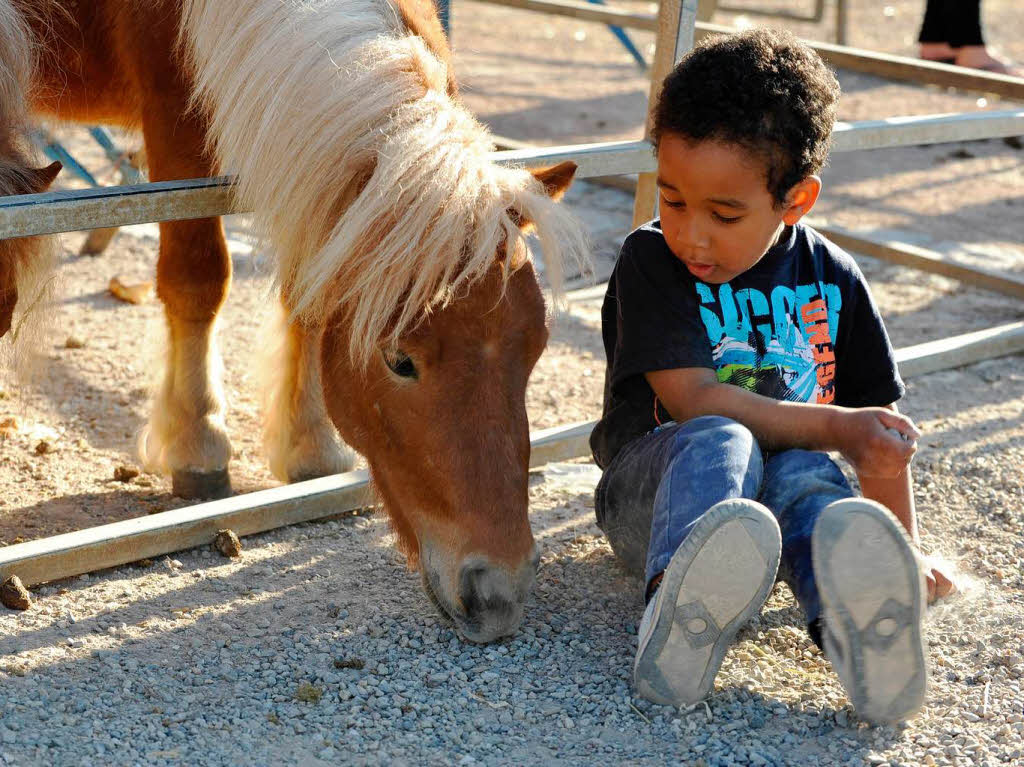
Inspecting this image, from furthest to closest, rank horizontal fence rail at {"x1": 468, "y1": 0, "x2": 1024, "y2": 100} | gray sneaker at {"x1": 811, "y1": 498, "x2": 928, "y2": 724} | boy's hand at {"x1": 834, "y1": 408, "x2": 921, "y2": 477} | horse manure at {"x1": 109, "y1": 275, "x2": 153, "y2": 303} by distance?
horse manure at {"x1": 109, "y1": 275, "x2": 153, "y2": 303}, horizontal fence rail at {"x1": 468, "y1": 0, "x2": 1024, "y2": 100}, boy's hand at {"x1": 834, "y1": 408, "x2": 921, "y2": 477}, gray sneaker at {"x1": 811, "y1": 498, "x2": 928, "y2": 724}

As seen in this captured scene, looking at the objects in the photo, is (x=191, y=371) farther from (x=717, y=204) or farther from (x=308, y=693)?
(x=717, y=204)

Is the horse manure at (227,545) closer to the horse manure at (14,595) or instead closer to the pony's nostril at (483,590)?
the horse manure at (14,595)

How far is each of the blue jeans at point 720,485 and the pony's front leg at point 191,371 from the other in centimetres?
125

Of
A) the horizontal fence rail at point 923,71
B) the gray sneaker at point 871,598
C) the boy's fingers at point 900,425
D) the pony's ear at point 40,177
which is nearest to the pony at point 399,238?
the pony's ear at point 40,177

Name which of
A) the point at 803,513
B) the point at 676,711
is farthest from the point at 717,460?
the point at 676,711

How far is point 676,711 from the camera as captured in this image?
2.07 m

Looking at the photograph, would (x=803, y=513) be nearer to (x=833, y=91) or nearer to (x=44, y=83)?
(x=833, y=91)

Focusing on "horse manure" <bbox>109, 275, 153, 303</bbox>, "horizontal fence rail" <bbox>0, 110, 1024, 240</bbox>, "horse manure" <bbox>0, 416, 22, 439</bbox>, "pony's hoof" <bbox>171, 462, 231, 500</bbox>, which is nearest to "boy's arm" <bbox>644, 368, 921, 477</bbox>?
"horizontal fence rail" <bbox>0, 110, 1024, 240</bbox>

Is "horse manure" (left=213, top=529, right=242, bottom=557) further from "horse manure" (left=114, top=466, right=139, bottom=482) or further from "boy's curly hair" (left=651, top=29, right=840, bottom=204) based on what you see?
"boy's curly hair" (left=651, top=29, right=840, bottom=204)

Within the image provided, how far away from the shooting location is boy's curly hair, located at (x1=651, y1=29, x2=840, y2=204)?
7.16ft

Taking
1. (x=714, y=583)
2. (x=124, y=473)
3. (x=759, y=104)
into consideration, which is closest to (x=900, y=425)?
(x=714, y=583)

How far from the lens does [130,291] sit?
4.53m

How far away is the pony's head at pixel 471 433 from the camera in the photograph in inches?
82.4

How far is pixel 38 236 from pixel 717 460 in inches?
55.3
